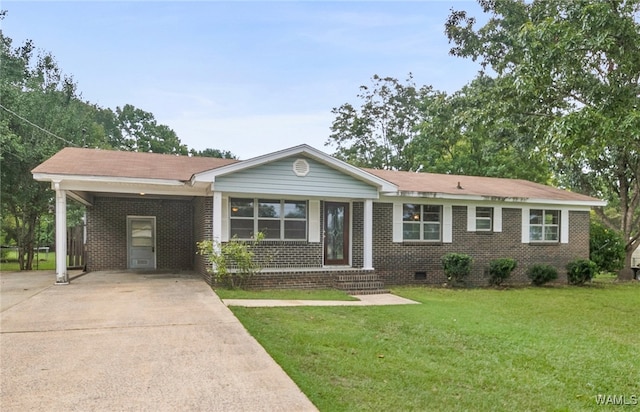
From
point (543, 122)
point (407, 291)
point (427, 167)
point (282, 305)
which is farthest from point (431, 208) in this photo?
point (427, 167)

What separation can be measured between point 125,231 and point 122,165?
3.36m

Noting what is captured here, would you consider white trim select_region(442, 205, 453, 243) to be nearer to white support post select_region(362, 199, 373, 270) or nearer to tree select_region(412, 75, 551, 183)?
tree select_region(412, 75, 551, 183)

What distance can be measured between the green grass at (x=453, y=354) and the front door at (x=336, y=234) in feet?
13.2

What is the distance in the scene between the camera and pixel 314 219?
12.3m

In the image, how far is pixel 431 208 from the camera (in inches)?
543

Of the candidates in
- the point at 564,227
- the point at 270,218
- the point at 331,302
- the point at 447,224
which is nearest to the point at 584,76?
the point at 447,224

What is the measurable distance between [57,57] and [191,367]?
71.8ft

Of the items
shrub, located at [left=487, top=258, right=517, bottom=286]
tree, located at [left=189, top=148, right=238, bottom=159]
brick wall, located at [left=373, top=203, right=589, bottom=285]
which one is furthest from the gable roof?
tree, located at [left=189, top=148, right=238, bottom=159]

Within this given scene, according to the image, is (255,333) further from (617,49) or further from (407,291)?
(617,49)

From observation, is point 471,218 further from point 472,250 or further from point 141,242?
point 141,242

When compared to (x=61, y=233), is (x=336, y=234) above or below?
below

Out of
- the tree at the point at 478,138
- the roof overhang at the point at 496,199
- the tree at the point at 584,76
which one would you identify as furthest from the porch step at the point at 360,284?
the tree at the point at 584,76

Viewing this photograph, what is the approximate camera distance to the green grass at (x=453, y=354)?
4.00 meters

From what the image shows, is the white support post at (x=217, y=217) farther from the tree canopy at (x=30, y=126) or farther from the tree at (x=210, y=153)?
the tree at (x=210, y=153)
